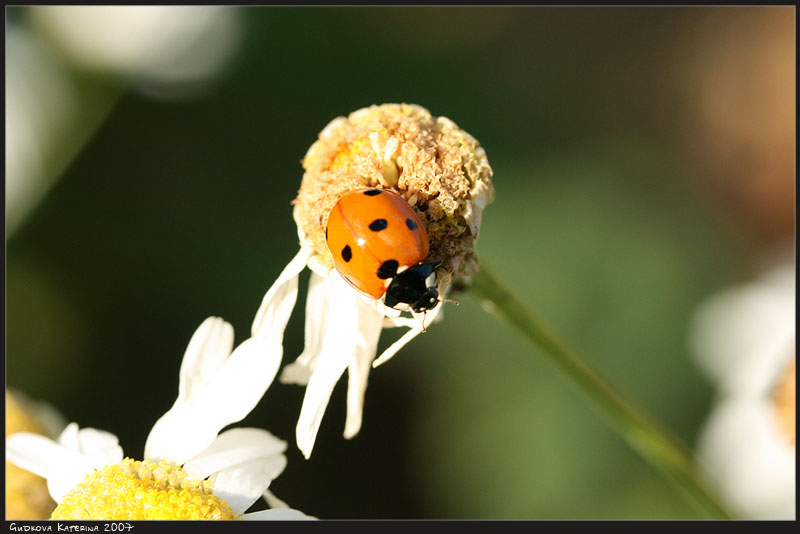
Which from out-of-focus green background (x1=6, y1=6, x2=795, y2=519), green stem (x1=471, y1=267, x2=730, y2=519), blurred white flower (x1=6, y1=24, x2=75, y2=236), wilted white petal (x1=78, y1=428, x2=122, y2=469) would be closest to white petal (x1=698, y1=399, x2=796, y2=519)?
out-of-focus green background (x1=6, y1=6, x2=795, y2=519)

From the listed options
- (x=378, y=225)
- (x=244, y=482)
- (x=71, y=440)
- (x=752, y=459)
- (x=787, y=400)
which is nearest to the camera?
(x=378, y=225)

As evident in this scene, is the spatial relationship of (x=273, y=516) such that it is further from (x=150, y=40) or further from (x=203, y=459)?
(x=150, y=40)

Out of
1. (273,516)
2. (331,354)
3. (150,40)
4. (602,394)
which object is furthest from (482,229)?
(273,516)

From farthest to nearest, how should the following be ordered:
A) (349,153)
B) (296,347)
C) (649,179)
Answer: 1. (649,179)
2. (296,347)
3. (349,153)

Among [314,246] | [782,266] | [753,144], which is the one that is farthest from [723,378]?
[314,246]

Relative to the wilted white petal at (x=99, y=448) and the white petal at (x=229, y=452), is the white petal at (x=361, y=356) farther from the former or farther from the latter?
the wilted white petal at (x=99, y=448)

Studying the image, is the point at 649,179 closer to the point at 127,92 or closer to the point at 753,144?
the point at 753,144

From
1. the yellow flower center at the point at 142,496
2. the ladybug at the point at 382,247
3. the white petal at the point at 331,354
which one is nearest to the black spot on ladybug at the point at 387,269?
the ladybug at the point at 382,247
